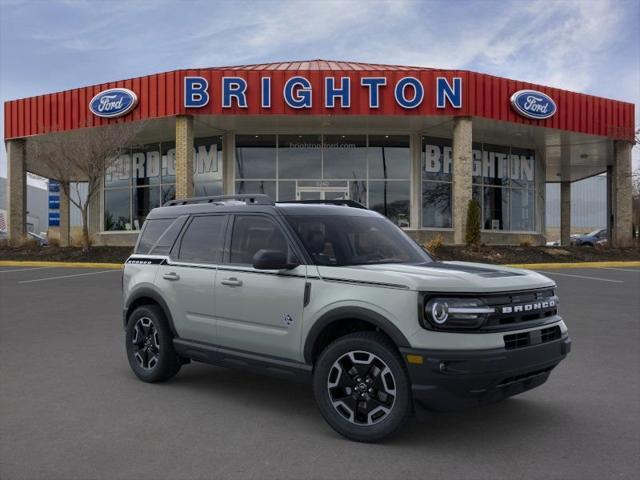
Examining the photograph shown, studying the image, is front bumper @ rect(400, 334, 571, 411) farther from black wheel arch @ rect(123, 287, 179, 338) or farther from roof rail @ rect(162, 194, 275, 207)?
black wheel arch @ rect(123, 287, 179, 338)

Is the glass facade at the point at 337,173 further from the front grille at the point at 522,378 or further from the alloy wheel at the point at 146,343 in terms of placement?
the front grille at the point at 522,378

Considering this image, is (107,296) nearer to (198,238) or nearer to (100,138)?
(198,238)

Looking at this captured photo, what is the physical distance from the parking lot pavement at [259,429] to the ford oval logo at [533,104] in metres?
17.1

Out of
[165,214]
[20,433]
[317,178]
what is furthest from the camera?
[317,178]

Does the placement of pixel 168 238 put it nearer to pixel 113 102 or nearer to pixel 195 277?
pixel 195 277

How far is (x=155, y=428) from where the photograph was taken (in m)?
4.53

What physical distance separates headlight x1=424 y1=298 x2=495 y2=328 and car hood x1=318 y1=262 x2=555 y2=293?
3.2 inches

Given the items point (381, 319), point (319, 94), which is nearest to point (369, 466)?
point (381, 319)

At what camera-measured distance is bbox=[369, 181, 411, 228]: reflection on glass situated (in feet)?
83.6

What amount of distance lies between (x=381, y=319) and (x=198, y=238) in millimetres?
2389

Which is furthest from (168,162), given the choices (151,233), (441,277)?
(441,277)

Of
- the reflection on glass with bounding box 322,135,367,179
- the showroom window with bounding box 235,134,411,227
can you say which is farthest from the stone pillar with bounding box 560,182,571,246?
the reflection on glass with bounding box 322,135,367,179

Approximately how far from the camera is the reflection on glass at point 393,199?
25.5 m

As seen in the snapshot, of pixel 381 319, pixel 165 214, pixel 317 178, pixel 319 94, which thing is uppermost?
pixel 319 94
